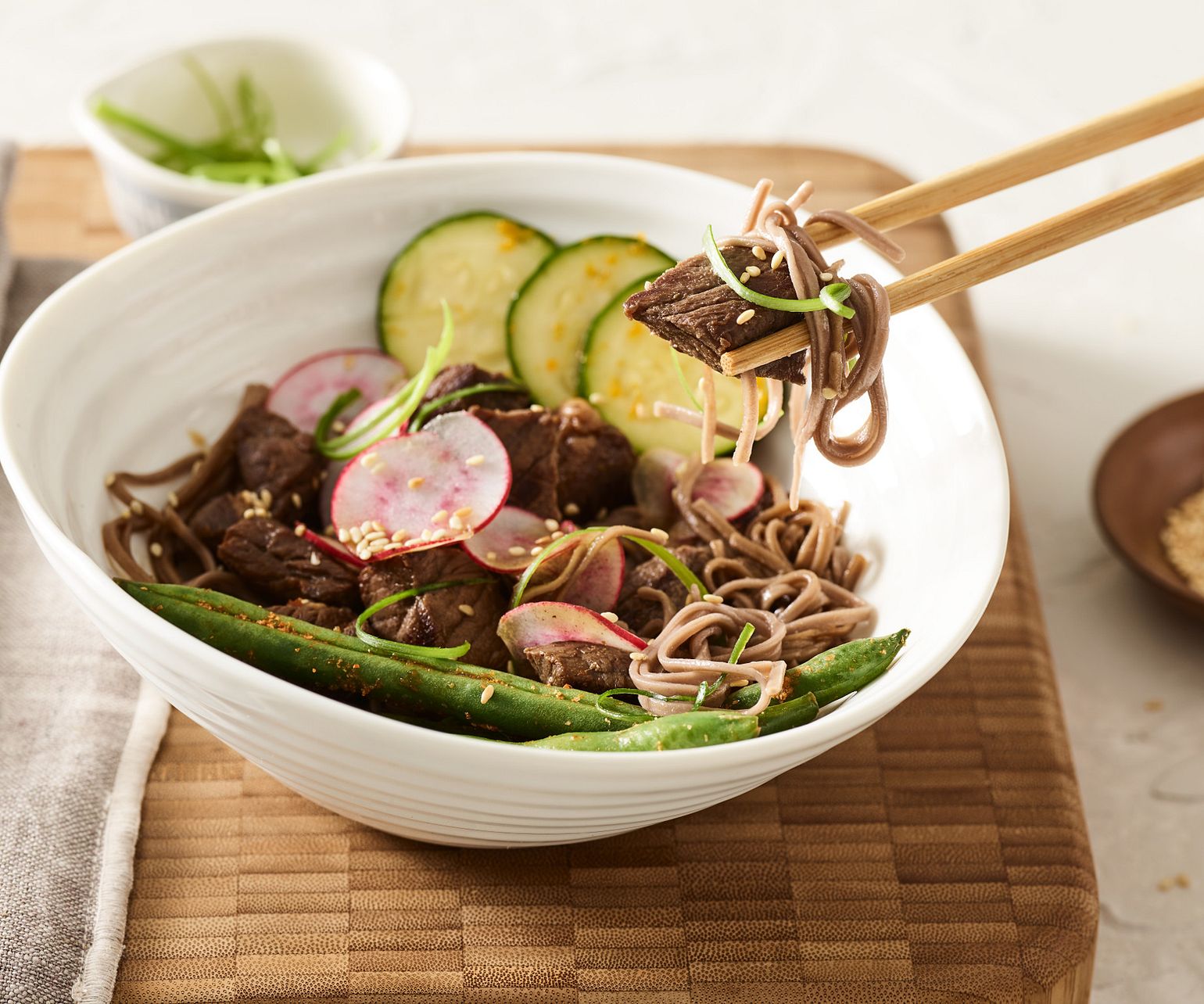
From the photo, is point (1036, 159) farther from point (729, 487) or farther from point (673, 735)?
point (673, 735)

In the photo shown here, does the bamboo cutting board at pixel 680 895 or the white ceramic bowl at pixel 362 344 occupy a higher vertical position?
the white ceramic bowl at pixel 362 344

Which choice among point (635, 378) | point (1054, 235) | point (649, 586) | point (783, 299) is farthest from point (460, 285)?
point (1054, 235)

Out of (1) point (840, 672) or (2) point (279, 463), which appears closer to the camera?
(1) point (840, 672)

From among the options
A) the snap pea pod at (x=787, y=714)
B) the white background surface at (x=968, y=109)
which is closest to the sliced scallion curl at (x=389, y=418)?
the snap pea pod at (x=787, y=714)

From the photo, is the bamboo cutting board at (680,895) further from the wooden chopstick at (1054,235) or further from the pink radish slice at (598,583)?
the wooden chopstick at (1054,235)

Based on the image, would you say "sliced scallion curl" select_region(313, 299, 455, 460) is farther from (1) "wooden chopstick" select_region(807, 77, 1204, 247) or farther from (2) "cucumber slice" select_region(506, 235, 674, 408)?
(1) "wooden chopstick" select_region(807, 77, 1204, 247)

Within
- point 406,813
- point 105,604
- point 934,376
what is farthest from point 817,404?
point 105,604

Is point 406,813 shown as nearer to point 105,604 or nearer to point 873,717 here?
point 105,604
